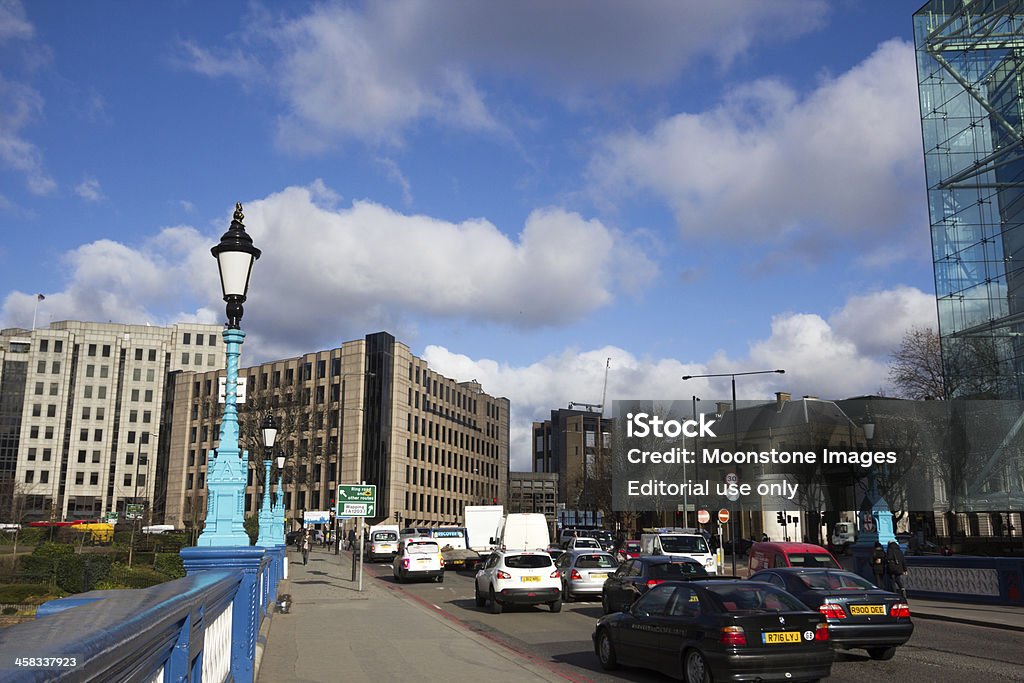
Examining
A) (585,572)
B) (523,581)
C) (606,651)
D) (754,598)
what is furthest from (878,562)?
(754,598)

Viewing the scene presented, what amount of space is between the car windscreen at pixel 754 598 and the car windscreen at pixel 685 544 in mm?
17421

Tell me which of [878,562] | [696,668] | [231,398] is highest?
[231,398]

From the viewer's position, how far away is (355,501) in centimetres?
3288

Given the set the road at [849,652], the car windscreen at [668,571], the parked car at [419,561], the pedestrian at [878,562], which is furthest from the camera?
the parked car at [419,561]

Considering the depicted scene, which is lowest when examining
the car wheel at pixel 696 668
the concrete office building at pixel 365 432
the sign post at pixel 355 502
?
the car wheel at pixel 696 668

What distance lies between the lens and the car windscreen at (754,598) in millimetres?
11367

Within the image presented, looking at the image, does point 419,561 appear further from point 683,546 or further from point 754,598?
point 754,598

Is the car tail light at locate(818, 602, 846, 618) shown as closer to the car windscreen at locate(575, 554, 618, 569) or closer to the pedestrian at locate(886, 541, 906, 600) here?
the pedestrian at locate(886, 541, 906, 600)

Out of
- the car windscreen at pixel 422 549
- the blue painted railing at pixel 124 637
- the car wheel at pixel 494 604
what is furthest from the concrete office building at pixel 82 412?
the blue painted railing at pixel 124 637

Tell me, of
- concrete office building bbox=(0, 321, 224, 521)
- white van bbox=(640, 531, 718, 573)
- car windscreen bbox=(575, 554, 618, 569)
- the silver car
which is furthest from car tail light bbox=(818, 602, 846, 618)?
concrete office building bbox=(0, 321, 224, 521)

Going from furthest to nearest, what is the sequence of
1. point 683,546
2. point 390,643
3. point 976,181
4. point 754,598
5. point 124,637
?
point 976,181
point 683,546
point 390,643
point 754,598
point 124,637

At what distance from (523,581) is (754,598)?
11465 millimetres

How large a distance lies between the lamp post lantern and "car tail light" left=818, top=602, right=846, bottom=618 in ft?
28.8

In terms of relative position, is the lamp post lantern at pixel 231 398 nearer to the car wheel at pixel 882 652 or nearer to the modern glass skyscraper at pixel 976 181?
the car wheel at pixel 882 652
